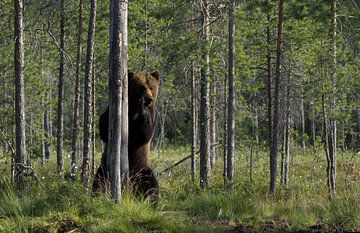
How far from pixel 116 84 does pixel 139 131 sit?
4.80 feet

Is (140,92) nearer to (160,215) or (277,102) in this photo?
(160,215)

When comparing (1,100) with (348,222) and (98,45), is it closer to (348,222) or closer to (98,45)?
(98,45)

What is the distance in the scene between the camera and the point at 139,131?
336 inches

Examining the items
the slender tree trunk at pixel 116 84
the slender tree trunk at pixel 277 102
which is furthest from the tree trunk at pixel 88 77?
the slender tree trunk at pixel 277 102

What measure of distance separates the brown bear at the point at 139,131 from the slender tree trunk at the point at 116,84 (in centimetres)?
75

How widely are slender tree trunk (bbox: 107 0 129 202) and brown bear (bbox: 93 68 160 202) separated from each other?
0.75 meters

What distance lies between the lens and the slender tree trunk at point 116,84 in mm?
7246

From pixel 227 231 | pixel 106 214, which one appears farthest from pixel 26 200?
pixel 227 231

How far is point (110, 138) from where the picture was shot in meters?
7.36

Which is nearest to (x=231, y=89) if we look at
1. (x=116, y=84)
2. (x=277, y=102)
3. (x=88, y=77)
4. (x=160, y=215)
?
(x=277, y=102)

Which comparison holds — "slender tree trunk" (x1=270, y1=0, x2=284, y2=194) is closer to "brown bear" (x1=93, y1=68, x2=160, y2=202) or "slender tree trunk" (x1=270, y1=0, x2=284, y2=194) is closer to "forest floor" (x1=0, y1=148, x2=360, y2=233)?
"forest floor" (x1=0, y1=148, x2=360, y2=233)

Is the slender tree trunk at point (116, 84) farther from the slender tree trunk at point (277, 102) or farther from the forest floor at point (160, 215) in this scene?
the slender tree trunk at point (277, 102)

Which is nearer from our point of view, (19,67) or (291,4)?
(19,67)

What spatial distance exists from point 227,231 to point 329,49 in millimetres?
7900
